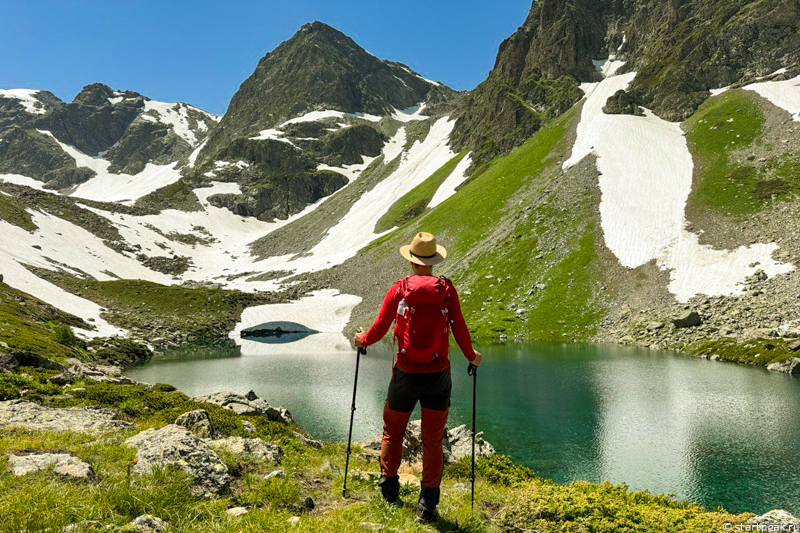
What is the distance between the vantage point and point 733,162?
7719 cm

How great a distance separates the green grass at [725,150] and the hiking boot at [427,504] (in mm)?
78006

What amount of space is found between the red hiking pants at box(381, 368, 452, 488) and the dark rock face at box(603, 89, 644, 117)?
4740 inches

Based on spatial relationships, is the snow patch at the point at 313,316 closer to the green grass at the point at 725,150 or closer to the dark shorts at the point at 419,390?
the dark shorts at the point at 419,390

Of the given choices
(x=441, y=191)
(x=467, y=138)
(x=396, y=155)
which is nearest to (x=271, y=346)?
(x=441, y=191)

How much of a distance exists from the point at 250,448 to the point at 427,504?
4988 millimetres

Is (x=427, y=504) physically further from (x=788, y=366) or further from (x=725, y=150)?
(x=725, y=150)

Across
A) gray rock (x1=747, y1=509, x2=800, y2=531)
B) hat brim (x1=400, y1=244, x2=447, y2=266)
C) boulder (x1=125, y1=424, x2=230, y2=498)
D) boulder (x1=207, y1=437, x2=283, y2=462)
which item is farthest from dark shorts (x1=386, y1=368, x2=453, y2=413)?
gray rock (x1=747, y1=509, x2=800, y2=531)

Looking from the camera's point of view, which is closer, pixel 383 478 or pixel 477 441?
pixel 383 478

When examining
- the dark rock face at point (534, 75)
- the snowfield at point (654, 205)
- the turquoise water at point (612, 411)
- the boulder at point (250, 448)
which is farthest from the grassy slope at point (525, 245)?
the boulder at point (250, 448)

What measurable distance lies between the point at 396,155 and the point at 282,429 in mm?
184592

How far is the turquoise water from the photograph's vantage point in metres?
17.0

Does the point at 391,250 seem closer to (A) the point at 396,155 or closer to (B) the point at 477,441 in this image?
(B) the point at 477,441

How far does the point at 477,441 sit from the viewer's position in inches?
628

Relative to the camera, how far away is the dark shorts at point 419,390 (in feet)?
24.9
